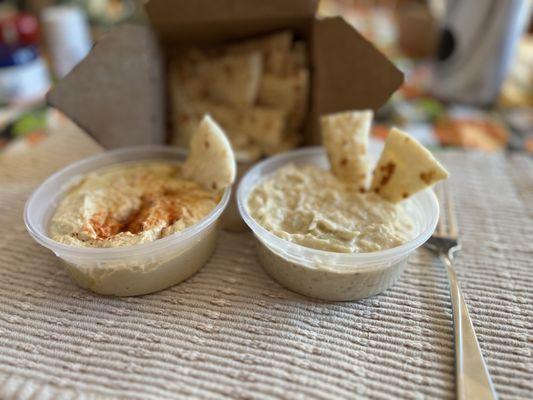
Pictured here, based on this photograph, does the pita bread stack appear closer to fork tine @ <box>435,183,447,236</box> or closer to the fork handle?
fork tine @ <box>435,183,447,236</box>

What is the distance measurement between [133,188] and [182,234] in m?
0.29

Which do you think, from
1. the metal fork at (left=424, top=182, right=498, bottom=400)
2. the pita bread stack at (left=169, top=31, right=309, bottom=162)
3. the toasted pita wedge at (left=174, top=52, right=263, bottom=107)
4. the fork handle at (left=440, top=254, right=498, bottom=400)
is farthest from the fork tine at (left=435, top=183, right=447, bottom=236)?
the toasted pita wedge at (left=174, top=52, right=263, bottom=107)

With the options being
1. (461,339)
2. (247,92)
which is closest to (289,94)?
(247,92)

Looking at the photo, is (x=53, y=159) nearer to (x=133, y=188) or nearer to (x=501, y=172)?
(x=133, y=188)

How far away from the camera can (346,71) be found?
4.26ft

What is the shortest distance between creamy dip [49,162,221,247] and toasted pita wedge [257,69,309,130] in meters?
0.47

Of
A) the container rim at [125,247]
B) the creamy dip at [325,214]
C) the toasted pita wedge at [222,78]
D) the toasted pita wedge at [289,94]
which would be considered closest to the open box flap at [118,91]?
the toasted pita wedge at [222,78]

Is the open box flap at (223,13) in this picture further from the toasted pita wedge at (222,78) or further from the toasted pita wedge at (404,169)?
the toasted pita wedge at (404,169)

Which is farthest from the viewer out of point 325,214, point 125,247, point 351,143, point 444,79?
point 444,79

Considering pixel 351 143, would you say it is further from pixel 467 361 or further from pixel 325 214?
pixel 467 361

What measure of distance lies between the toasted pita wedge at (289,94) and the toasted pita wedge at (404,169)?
435mm

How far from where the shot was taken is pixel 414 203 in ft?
3.91

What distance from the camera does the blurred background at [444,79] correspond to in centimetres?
181

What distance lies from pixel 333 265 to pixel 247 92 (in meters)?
0.78
